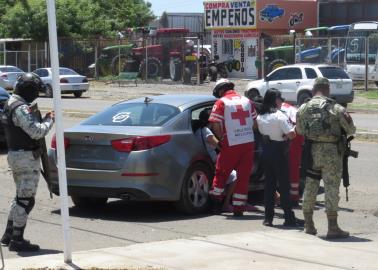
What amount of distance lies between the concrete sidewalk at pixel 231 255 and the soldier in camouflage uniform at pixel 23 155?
0.54 meters

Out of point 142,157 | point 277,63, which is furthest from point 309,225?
point 277,63

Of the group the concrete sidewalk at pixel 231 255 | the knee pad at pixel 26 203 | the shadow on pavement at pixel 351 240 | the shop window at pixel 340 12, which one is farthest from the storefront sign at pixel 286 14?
the knee pad at pixel 26 203

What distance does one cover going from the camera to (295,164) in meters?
10.7

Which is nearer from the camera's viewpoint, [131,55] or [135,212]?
[135,212]

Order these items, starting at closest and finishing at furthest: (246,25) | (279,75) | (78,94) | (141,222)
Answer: (141,222), (279,75), (78,94), (246,25)

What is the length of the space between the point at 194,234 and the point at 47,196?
3513mm

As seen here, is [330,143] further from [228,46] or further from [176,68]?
[228,46]

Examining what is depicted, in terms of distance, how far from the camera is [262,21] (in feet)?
168

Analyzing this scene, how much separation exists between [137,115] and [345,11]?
150 ft

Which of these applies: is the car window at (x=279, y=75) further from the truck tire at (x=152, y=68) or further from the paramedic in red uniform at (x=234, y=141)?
the paramedic in red uniform at (x=234, y=141)

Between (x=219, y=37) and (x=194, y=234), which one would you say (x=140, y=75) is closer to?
(x=219, y=37)

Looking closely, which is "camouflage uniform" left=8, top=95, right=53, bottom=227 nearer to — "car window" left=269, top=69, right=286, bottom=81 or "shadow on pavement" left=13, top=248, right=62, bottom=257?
"shadow on pavement" left=13, top=248, right=62, bottom=257

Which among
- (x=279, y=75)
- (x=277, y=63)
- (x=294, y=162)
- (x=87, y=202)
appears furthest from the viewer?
(x=277, y=63)

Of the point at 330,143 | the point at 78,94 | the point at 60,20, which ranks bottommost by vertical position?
the point at 78,94
